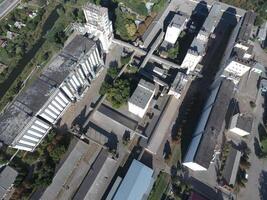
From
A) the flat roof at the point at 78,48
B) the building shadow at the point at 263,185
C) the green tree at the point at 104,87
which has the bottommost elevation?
the building shadow at the point at 263,185

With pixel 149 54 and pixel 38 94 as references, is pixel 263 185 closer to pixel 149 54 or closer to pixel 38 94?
pixel 149 54

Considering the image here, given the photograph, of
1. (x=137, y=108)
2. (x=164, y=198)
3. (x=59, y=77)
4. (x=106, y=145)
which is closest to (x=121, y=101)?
(x=137, y=108)

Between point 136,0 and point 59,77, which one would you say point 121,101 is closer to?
point 59,77

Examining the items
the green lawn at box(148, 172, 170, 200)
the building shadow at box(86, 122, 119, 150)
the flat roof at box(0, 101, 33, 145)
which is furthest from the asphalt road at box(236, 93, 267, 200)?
the flat roof at box(0, 101, 33, 145)

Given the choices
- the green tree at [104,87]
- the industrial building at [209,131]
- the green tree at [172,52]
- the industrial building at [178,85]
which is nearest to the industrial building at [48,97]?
the green tree at [104,87]

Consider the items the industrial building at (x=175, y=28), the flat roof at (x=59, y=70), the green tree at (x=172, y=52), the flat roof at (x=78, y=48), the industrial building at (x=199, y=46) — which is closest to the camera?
the flat roof at (x=59, y=70)

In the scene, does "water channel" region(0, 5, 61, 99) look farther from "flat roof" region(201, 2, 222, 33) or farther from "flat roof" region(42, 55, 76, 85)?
"flat roof" region(201, 2, 222, 33)

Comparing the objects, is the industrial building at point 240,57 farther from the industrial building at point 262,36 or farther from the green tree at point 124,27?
the green tree at point 124,27
